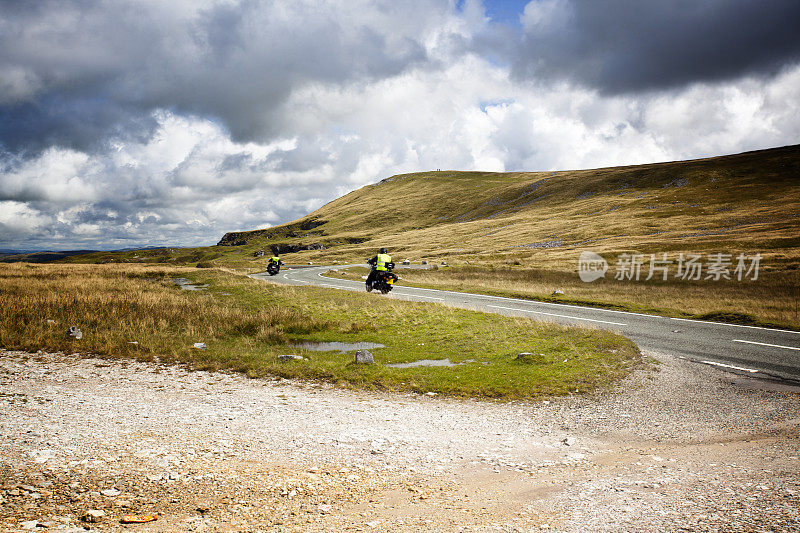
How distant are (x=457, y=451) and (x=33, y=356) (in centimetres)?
1249

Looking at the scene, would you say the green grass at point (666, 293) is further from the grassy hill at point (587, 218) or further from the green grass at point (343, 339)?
the grassy hill at point (587, 218)

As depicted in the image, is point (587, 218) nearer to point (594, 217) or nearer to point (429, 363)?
point (594, 217)

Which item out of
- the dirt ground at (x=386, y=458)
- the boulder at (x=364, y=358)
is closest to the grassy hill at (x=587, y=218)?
the dirt ground at (x=386, y=458)

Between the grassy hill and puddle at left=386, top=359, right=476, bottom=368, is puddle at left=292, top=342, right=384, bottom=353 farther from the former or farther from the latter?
the grassy hill

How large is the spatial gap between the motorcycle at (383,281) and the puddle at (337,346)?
43.9 ft

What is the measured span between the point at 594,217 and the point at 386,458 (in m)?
89.7

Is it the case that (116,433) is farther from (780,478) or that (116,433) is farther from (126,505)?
(780,478)

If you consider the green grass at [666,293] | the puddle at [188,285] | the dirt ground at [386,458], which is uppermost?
the green grass at [666,293]

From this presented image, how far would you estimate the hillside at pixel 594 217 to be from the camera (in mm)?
54531

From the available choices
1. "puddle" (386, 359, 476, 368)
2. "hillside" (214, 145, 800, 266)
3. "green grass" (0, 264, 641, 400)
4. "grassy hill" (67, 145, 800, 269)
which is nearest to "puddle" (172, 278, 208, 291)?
"green grass" (0, 264, 641, 400)

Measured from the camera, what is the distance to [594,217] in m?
84.2

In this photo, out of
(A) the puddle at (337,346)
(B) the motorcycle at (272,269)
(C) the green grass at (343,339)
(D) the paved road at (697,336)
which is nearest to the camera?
(C) the green grass at (343,339)

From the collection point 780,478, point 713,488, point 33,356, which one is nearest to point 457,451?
point 713,488

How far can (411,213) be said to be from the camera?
150750 millimetres
